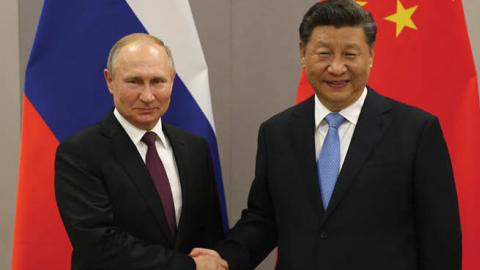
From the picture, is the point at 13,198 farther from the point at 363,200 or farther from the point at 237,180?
the point at 363,200

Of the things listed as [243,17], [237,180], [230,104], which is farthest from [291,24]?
[237,180]

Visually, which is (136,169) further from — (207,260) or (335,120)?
(335,120)

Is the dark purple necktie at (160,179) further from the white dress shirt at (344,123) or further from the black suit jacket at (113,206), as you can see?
the white dress shirt at (344,123)

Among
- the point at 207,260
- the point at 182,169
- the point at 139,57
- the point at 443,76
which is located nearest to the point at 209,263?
the point at 207,260

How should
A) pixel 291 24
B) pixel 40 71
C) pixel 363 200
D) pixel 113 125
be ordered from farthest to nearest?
pixel 291 24
pixel 40 71
pixel 113 125
pixel 363 200

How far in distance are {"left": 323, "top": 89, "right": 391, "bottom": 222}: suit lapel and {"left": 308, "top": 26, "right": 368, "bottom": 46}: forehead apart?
176 millimetres

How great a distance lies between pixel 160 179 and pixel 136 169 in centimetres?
8

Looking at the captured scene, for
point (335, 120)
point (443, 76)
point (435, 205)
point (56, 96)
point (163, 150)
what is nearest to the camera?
point (435, 205)

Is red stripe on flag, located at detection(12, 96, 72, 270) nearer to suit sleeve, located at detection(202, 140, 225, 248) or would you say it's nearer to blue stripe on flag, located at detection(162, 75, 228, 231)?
blue stripe on flag, located at detection(162, 75, 228, 231)

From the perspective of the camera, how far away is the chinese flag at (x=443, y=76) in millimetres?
2023

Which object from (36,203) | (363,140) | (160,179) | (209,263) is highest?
(363,140)

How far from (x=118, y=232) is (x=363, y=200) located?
0.67m

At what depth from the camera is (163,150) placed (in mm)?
1718

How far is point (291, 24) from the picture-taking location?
2.72m
